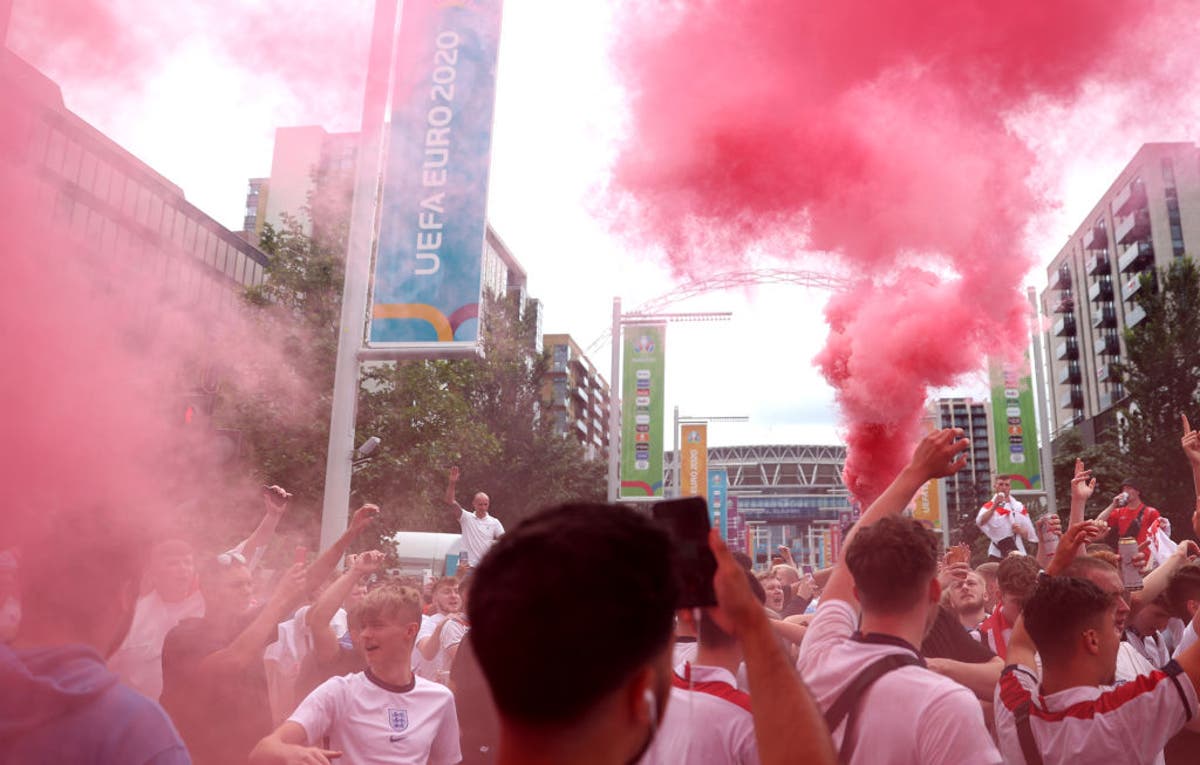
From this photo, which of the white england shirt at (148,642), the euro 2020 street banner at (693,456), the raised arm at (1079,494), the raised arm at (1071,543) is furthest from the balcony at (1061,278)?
the white england shirt at (148,642)

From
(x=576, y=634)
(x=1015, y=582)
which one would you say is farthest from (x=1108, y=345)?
(x=576, y=634)

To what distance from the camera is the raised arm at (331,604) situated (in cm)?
486

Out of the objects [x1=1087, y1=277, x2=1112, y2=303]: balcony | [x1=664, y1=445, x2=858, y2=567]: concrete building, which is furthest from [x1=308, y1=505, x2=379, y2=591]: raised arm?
[x1=1087, y1=277, x2=1112, y2=303]: balcony

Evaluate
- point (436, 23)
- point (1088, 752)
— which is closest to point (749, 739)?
point (1088, 752)

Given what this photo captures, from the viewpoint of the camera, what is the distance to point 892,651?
2725 millimetres

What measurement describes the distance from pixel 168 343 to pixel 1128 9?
9.35 meters

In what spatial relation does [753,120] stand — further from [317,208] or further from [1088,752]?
[317,208]

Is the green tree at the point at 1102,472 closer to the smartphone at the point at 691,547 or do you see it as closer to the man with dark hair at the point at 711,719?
the man with dark hair at the point at 711,719

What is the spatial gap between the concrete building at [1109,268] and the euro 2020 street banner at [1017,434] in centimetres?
4326

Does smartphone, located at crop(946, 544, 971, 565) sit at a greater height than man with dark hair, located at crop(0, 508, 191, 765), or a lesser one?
greater

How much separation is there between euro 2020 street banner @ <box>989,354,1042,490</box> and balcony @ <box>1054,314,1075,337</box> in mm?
70247

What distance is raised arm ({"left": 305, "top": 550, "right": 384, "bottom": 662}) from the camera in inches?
191

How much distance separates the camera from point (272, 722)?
191 inches

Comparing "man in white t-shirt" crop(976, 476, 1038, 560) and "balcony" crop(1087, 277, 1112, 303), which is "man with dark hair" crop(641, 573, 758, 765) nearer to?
"man in white t-shirt" crop(976, 476, 1038, 560)
